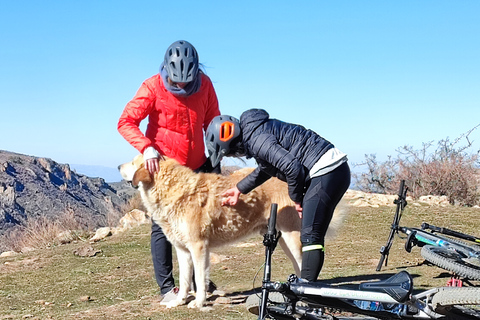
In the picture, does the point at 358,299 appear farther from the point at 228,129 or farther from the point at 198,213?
the point at 198,213

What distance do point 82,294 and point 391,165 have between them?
1369cm

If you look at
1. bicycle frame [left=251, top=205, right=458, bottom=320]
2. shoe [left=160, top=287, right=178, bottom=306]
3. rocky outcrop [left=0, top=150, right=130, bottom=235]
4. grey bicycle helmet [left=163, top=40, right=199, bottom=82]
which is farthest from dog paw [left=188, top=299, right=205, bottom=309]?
rocky outcrop [left=0, top=150, right=130, bottom=235]

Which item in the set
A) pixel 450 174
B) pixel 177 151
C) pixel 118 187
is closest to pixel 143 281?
pixel 177 151

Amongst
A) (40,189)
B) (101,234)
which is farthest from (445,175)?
(40,189)

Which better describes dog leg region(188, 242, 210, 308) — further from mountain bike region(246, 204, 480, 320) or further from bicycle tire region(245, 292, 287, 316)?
mountain bike region(246, 204, 480, 320)

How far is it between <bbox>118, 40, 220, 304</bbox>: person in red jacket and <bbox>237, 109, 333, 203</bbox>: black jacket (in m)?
1.45

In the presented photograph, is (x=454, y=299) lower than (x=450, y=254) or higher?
lower

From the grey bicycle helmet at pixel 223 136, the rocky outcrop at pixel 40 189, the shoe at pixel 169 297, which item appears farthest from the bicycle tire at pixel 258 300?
the rocky outcrop at pixel 40 189

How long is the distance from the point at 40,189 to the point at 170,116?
45.7 meters

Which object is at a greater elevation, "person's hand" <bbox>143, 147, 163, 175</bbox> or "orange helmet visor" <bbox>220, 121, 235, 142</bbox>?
"orange helmet visor" <bbox>220, 121, 235, 142</bbox>

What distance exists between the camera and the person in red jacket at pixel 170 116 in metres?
6.23

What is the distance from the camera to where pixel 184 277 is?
6.54m

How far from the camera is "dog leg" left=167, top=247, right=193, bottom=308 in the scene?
6461mm

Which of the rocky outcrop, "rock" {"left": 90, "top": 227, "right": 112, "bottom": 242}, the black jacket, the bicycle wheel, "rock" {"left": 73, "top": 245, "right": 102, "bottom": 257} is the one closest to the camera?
the bicycle wheel
